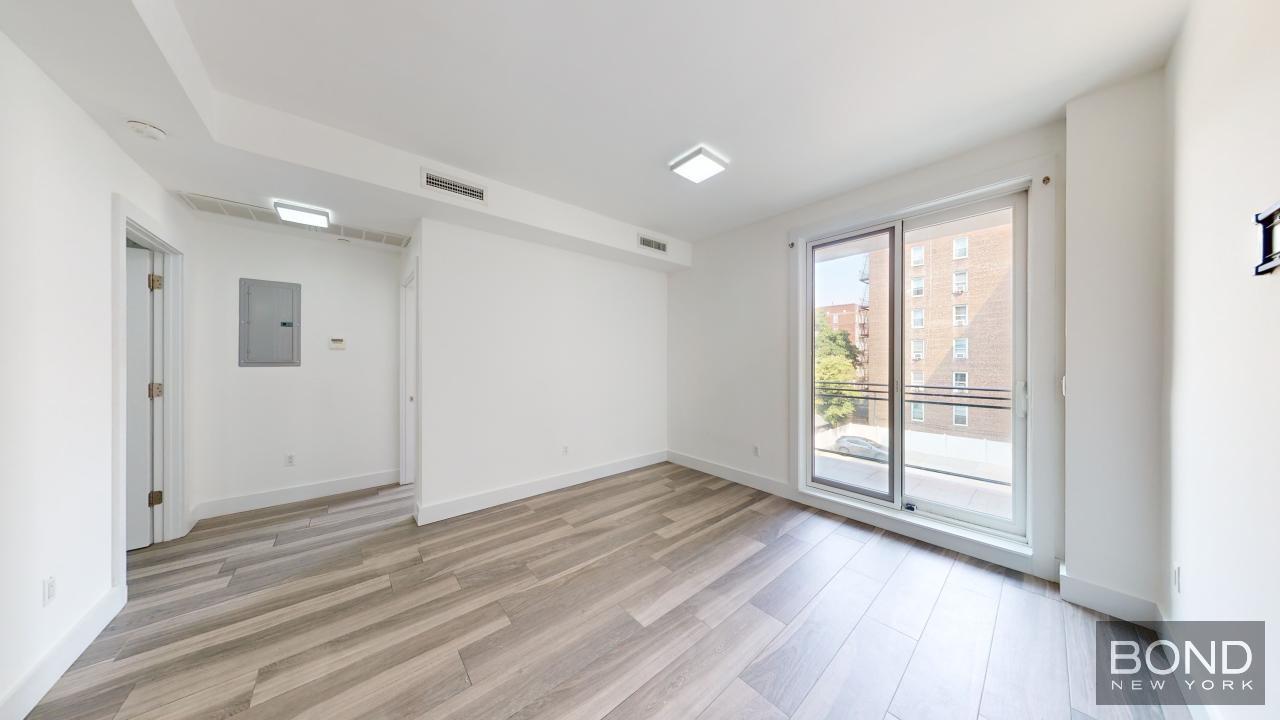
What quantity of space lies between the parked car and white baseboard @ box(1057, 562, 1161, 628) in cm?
120

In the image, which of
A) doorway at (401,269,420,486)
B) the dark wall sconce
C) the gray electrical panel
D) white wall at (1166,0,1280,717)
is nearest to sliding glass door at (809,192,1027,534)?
white wall at (1166,0,1280,717)

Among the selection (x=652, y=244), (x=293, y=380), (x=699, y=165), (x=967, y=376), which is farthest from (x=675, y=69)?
(x=293, y=380)

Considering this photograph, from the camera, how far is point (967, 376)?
9.01 ft

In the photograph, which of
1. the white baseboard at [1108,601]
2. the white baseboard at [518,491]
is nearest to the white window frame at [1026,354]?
the white baseboard at [1108,601]

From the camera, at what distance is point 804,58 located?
1.79 m

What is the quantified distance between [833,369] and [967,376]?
948 millimetres

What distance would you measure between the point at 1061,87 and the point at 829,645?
10.1 ft

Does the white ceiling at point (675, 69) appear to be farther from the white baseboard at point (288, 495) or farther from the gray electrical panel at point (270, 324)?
the white baseboard at point (288, 495)

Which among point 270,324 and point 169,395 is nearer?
point 169,395

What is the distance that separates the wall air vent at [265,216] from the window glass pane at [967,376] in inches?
181

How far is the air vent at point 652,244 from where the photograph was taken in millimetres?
4090

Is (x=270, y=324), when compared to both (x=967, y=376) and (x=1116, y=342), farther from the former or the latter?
(x=1116, y=342)

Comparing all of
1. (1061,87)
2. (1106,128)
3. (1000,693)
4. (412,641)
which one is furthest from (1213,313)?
(412,641)

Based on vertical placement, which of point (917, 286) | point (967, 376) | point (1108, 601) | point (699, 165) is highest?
point (699, 165)
